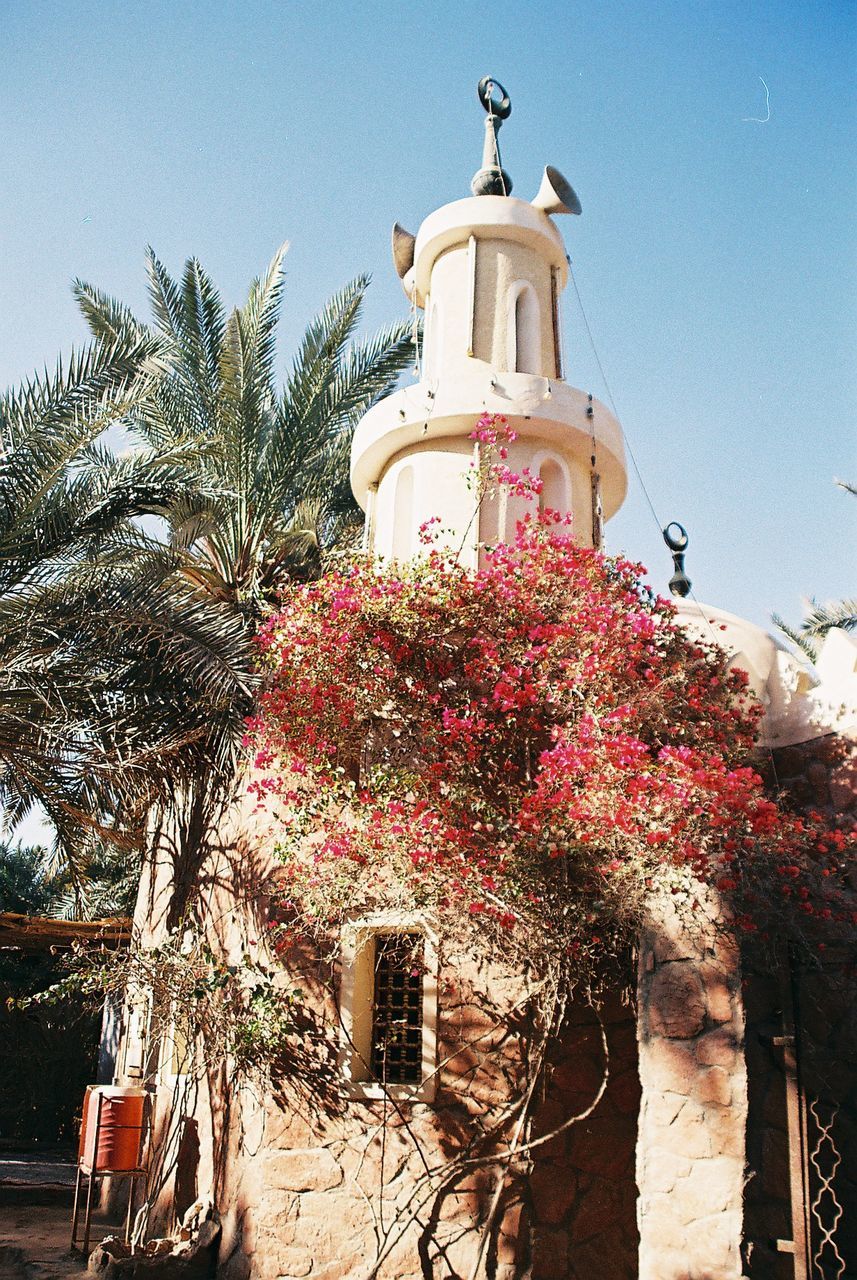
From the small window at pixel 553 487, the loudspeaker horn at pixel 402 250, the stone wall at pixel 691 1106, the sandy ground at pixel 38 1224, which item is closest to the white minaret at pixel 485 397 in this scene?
the small window at pixel 553 487

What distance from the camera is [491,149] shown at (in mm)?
15680

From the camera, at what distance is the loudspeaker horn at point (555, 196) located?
14625 millimetres

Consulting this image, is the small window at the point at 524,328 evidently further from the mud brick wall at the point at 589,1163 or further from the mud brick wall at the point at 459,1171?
the mud brick wall at the point at 589,1163

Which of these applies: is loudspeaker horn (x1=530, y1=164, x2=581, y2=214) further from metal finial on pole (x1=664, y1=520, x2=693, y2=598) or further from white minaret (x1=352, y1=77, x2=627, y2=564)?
metal finial on pole (x1=664, y1=520, x2=693, y2=598)

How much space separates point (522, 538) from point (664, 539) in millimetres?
1766

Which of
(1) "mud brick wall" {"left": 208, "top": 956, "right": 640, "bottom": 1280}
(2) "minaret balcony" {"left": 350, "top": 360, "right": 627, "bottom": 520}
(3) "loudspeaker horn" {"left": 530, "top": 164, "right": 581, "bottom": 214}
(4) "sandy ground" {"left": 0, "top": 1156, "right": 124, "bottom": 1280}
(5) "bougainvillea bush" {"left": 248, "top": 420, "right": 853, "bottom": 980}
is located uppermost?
(3) "loudspeaker horn" {"left": 530, "top": 164, "right": 581, "bottom": 214}

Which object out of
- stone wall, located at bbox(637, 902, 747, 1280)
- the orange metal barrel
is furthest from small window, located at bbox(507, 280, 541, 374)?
the orange metal barrel

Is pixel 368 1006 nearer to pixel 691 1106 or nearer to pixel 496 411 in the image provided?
pixel 691 1106

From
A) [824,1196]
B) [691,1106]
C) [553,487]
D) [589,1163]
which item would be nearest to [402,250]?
[553,487]

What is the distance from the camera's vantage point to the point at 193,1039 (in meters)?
10.8

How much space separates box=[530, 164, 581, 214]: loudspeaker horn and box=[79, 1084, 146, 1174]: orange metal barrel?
11703mm

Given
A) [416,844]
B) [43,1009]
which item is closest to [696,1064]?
[416,844]

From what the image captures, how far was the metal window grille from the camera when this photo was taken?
396 inches

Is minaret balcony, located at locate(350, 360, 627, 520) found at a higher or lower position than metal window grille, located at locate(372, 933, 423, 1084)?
higher
